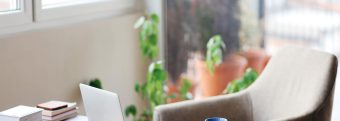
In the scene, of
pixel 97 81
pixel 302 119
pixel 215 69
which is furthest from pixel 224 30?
pixel 302 119

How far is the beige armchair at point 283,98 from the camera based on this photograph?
2846 millimetres

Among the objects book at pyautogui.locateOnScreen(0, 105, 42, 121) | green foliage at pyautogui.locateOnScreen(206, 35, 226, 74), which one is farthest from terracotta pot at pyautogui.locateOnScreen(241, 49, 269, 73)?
book at pyautogui.locateOnScreen(0, 105, 42, 121)

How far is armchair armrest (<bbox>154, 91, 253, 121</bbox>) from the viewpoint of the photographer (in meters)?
2.92

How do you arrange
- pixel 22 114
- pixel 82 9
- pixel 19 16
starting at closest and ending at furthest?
1. pixel 22 114
2. pixel 19 16
3. pixel 82 9

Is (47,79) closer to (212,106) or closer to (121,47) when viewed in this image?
(121,47)

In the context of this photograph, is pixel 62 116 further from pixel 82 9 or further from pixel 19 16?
pixel 82 9

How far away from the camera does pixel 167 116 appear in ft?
9.55

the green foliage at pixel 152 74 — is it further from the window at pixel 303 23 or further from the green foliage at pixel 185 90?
the window at pixel 303 23

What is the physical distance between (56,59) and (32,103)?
280 millimetres

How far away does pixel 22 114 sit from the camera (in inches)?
104

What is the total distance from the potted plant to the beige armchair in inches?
31.2

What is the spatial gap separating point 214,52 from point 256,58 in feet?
0.91

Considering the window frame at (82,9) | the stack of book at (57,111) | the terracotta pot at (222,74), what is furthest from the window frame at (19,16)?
the terracotta pot at (222,74)

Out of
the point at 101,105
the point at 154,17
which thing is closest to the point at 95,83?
the point at 154,17
